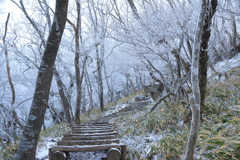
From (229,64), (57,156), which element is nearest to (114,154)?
(57,156)

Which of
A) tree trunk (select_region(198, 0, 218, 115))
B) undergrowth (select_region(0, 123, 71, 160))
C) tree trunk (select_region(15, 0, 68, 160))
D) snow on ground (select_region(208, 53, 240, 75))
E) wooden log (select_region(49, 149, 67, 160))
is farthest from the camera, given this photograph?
snow on ground (select_region(208, 53, 240, 75))

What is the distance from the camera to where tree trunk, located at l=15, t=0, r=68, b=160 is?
3262 millimetres

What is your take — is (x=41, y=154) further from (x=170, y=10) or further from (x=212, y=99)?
(x=170, y=10)

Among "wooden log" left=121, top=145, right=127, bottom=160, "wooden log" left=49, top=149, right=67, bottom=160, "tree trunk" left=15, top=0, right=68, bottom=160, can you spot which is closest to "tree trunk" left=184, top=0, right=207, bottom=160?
"wooden log" left=121, top=145, right=127, bottom=160

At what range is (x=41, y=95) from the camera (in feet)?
11.2

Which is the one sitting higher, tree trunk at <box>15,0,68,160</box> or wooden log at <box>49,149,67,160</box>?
tree trunk at <box>15,0,68,160</box>

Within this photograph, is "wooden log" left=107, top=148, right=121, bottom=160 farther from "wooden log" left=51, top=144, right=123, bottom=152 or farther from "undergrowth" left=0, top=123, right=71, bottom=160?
"undergrowth" left=0, top=123, right=71, bottom=160

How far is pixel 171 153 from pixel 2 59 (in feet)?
41.2

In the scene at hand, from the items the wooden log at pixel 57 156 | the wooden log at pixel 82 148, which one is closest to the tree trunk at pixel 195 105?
the wooden log at pixel 82 148

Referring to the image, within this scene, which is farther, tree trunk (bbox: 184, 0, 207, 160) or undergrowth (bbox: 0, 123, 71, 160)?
undergrowth (bbox: 0, 123, 71, 160)

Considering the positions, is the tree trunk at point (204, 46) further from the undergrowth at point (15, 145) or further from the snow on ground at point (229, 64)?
the snow on ground at point (229, 64)

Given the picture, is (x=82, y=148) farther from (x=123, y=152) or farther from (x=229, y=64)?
(x=229, y=64)

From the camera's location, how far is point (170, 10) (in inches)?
249

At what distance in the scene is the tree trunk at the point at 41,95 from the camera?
3.26 m
